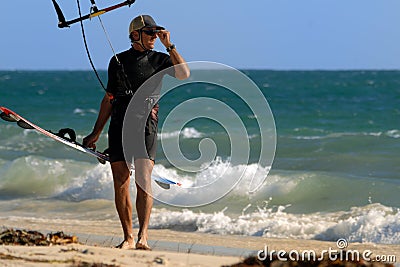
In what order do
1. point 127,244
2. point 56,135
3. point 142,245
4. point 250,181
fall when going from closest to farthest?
1. point 142,245
2. point 127,244
3. point 56,135
4. point 250,181

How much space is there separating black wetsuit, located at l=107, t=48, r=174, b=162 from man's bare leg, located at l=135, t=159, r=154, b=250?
0.07 metres

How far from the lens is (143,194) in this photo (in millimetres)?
6508

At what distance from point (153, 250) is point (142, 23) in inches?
68.0

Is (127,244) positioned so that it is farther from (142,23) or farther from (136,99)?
(142,23)

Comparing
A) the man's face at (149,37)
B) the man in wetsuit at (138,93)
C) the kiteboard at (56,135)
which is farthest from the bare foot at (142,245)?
the man's face at (149,37)

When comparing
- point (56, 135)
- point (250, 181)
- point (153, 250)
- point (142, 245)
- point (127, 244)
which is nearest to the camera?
point (142, 245)

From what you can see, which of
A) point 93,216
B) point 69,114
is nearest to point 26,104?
point 69,114

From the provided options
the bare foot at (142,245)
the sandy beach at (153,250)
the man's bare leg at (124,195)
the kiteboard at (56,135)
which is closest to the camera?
the sandy beach at (153,250)

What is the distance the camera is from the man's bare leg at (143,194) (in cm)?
644

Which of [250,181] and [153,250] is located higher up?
[250,181]

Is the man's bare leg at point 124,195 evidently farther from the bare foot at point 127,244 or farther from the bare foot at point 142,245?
the bare foot at point 142,245

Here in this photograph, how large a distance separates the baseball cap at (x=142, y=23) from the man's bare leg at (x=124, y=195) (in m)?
0.99

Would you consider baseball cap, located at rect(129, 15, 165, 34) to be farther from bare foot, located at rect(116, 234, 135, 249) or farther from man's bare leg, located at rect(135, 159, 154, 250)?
bare foot, located at rect(116, 234, 135, 249)

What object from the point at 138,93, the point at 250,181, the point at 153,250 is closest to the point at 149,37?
the point at 138,93
